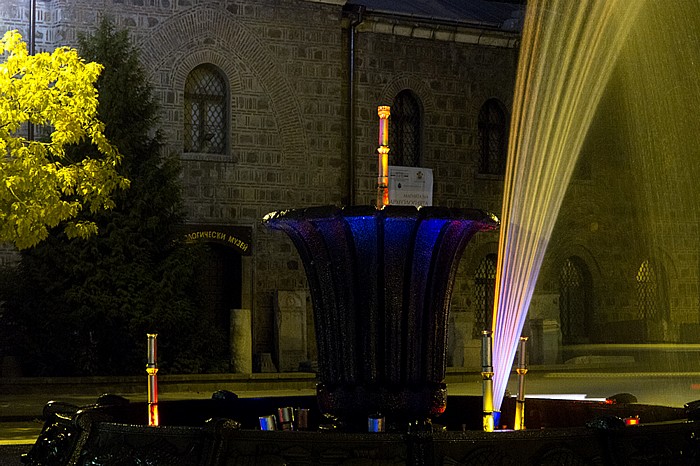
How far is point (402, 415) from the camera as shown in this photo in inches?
264

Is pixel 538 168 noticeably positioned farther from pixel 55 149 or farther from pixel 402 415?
pixel 402 415

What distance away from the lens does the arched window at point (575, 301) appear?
92.7 feet

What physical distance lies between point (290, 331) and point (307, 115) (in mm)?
4416

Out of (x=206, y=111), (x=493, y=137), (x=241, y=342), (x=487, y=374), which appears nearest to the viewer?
(x=487, y=374)

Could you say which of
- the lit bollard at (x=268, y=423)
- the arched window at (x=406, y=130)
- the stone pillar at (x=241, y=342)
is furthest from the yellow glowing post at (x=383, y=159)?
the arched window at (x=406, y=130)

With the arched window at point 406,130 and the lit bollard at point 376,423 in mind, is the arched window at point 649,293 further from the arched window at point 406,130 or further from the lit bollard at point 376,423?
the lit bollard at point 376,423

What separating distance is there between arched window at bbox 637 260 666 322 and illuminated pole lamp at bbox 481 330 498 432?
75.0ft

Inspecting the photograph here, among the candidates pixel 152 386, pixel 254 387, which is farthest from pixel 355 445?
pixel 254 387

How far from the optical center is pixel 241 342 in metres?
22.7

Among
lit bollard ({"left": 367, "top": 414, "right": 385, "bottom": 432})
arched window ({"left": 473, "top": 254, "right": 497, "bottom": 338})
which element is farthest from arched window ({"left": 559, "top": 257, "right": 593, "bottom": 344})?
lit bollard ({"left": 367, "top": 414, "right": 385, "bottom": 432})

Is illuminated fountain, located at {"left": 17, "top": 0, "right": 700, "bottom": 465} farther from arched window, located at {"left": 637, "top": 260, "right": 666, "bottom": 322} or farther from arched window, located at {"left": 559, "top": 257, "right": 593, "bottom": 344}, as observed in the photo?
arched window, located at {"left": 637, "top": 260, "right": 666, "bottom": 322}

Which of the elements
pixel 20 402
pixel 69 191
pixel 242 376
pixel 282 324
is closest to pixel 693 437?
pixel 69 191

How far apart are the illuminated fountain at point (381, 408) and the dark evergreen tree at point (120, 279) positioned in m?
11.7

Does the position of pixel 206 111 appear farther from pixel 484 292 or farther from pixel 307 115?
pixel 484 292
